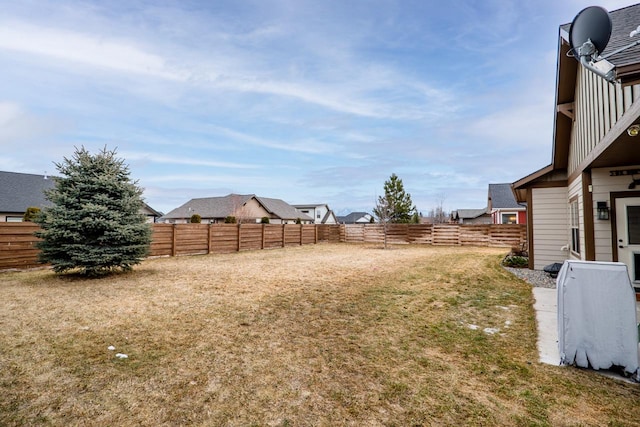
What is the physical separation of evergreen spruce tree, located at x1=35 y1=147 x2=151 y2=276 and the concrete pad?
30.3 feet

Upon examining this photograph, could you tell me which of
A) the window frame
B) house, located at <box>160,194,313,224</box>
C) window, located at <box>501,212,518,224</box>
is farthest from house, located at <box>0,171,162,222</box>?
window, located at <box>501,212,518,224</box>

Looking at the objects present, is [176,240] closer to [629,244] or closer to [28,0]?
[28,0]

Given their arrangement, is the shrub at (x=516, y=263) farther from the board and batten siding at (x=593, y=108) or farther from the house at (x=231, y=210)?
the house at (x=231, y=210)

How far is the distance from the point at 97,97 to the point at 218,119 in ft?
24.6

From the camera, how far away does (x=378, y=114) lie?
21000mm

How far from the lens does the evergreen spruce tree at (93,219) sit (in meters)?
7.58

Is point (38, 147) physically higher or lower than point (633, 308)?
higher

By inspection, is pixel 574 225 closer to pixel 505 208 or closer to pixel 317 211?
pixel 505 208

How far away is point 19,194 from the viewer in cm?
2072

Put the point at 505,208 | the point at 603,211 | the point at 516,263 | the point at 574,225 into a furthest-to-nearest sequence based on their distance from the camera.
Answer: the point at 505,208 < the point at 516,263 < the point at 574,225 < the point at 603,211

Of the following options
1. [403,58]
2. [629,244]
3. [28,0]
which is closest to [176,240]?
[28,0]

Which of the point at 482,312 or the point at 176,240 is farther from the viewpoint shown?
the point at 176,240

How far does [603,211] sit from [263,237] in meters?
15.0

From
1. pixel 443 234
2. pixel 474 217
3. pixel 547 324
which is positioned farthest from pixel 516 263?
pixel 474 217
